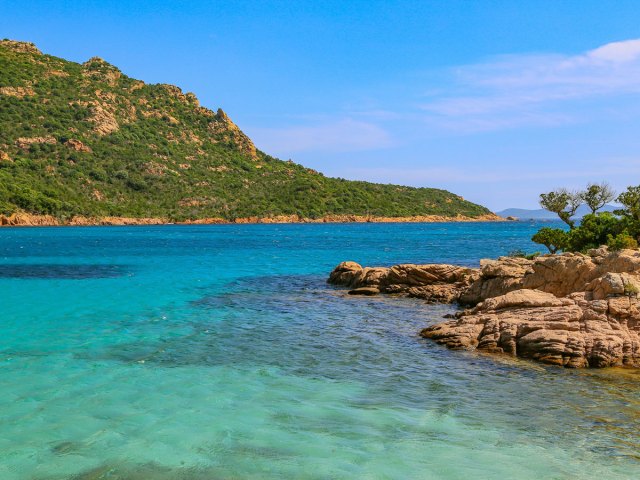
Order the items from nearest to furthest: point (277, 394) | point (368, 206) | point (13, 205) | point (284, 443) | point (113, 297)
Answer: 1. point (284, 443)
2. point (277, 394)
3. point (113, 297)
4. point (13, 205)
5. point (368, 206)

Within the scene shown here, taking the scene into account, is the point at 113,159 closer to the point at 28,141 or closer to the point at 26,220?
the point at 28,141

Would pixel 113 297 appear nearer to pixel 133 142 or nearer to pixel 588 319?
pixel 588 319

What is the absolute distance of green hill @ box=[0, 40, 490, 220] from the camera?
142500mm

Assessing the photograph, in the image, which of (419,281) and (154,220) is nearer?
(419,281)

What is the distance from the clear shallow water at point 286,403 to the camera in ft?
29.8

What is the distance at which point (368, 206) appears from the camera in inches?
7751

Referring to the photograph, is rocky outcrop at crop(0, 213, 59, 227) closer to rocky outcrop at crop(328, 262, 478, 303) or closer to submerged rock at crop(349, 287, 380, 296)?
rocky outcrop at crop(328, 262, 478, 303)

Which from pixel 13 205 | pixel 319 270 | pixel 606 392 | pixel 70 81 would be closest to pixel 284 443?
pixel 606 392

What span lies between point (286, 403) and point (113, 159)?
522 feet

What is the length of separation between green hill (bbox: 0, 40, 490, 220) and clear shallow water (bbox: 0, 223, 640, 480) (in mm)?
124298

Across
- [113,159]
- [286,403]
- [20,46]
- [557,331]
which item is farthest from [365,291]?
[20,46]

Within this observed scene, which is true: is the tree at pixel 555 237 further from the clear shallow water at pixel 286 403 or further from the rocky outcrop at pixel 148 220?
the rocky outcrop at pixel 148 220

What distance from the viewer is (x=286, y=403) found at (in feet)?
39.8

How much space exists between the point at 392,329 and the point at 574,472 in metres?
11.7
